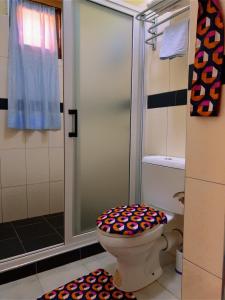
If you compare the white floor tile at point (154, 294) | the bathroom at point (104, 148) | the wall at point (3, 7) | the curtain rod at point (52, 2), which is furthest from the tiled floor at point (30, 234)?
the curtain rod at point (52, 2)

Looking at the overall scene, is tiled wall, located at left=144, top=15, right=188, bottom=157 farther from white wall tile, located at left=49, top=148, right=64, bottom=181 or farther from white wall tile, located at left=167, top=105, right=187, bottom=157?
white wall tile, located at left=49, top=148, right=64, bottom=181

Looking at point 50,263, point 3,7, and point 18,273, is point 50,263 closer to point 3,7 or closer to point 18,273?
point 18,273

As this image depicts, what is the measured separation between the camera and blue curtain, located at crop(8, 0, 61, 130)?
2115 millimetres

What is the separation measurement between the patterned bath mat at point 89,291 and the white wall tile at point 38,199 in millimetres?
1147

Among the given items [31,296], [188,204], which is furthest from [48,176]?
[188,204]

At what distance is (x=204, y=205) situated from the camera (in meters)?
0.78

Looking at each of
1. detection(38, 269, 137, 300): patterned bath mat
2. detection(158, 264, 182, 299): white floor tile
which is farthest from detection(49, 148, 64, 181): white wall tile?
detection(158, 264, 182, 299): white floor tile

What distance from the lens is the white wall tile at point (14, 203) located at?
226cm

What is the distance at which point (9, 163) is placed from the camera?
2250mm

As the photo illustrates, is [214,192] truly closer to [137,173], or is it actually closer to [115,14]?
[137,173]

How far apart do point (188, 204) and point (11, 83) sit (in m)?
1.93

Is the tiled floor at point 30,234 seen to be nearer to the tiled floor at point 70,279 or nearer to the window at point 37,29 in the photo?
the tiled floor at point 70,279

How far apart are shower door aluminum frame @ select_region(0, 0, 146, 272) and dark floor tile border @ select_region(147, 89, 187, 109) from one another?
0.34ft

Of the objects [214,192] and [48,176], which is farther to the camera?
[48,176]
